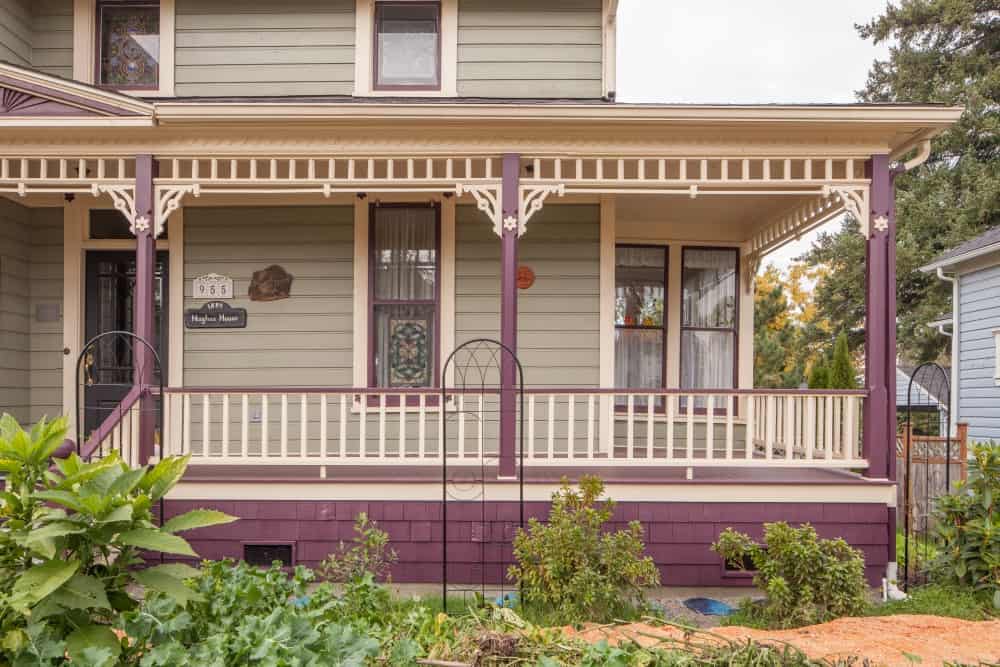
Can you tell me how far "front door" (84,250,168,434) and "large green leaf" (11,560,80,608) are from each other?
4.97 meters

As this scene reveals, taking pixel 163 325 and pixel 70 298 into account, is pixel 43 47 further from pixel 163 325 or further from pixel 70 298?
pixel 163 325

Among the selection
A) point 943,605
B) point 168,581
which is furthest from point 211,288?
point 943,605

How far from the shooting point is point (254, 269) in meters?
6.98

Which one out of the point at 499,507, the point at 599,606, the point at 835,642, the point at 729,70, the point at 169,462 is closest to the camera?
the point at 169,462

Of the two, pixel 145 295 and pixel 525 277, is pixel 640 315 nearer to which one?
pixel 525 277

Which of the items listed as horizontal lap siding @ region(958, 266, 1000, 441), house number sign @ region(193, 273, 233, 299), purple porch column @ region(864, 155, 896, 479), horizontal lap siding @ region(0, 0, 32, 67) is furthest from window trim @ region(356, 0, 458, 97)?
horizontal lap siding @ region(958, 266, 1000, 441)

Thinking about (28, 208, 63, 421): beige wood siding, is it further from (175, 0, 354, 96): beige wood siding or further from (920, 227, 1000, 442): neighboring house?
(920, 227, 1000, 442): neighboring house

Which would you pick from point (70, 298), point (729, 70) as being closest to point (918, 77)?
point (70, 298)

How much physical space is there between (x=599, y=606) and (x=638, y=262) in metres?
4.41

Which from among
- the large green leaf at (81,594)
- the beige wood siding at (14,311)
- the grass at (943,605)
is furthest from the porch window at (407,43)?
the grass at (943,605)

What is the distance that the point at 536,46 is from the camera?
23.8 ft

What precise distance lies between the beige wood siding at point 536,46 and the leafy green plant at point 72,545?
227 inches

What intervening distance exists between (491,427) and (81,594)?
4.70m

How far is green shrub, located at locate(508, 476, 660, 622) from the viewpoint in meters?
4.19
